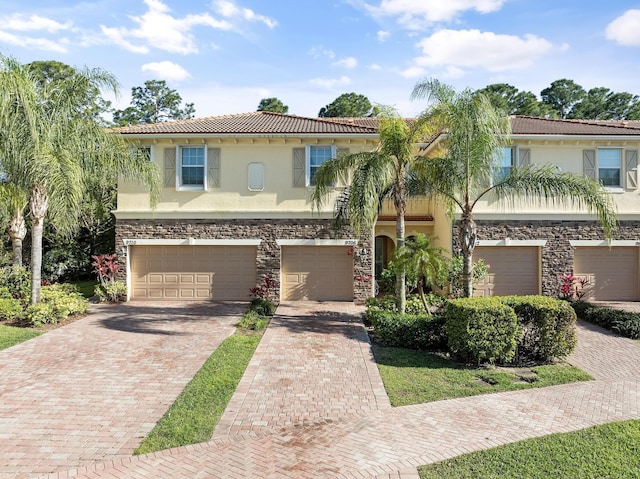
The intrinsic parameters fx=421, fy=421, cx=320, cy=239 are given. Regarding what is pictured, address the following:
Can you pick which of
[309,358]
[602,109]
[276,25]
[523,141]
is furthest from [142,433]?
[602,109]

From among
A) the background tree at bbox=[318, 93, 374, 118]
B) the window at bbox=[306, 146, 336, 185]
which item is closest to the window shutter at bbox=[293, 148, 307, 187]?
the window at bbox=[306, 146, 336, 185]

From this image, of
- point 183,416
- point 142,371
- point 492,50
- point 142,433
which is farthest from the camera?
point 492,50

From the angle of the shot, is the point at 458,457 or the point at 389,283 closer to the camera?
the point at 458,457

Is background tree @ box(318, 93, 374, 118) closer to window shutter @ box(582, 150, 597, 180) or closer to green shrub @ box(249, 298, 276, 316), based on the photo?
window shutter @ box(582, 150, 597, 180)

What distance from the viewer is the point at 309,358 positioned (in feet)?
30.9

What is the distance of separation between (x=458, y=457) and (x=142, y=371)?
612cm

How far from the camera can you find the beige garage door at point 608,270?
16484 millimetres

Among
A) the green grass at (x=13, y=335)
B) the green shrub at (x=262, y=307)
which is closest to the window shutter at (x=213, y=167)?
the green shrub at (x=262, y=307)

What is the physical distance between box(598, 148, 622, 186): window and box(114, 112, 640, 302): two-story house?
0.04m

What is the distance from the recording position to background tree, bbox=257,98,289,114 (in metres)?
39.8

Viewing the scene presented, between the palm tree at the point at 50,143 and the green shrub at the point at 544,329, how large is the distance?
11877 millimetres

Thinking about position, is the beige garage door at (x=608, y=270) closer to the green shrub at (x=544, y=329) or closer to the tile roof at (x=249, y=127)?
the green shrub at (x=544, y=329)

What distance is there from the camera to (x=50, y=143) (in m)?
11.8

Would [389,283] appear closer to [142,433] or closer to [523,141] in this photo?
[523,141]
